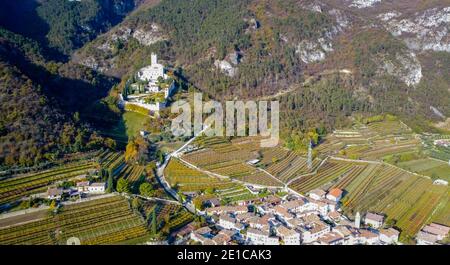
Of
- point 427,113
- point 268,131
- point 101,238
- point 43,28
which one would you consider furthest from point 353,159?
point 43,28

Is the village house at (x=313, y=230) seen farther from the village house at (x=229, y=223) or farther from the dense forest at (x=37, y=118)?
the dense forest at (x=37, y=118)

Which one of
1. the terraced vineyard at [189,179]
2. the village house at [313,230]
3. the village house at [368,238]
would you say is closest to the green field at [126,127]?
the terraced vineyard at [189,179]

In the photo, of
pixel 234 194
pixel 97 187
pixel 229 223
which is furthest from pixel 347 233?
pixel 97 187

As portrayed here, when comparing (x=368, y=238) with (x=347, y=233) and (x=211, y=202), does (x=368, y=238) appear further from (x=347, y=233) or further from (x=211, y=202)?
(x=211, y=202)

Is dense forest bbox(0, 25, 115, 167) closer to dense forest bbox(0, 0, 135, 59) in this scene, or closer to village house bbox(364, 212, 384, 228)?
dense forest bbox(0, 0, 135, 59)
